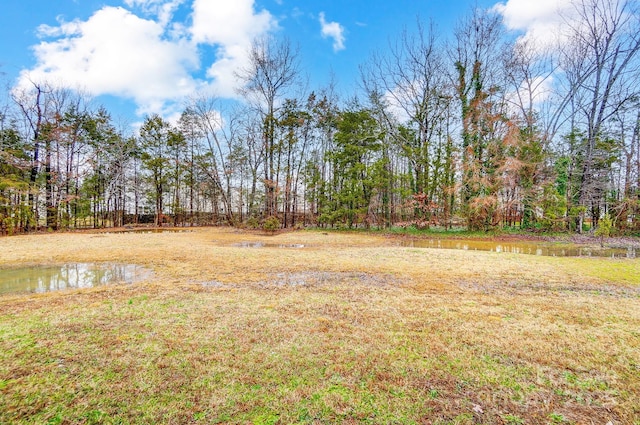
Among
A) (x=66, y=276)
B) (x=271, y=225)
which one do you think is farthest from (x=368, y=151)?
(x=66, y=276)

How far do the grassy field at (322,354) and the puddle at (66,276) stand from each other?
0.58 m

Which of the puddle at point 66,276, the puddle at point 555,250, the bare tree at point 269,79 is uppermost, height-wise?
the bare tree at point 269,79

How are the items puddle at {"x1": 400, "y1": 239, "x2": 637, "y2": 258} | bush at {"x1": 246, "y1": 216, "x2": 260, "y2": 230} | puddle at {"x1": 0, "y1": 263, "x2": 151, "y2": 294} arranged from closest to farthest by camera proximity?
1. puddle at {"x1": 0, "y1": 263, "x2": 151, "y2": 294}
2. puddle at {"x1": 400, "y1": 239, "x2": 637, "y2": 258}
3. bush at {"x1": 246, "y1": 216, "x2": 260, "y2": 230}

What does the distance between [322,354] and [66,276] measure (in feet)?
18.7

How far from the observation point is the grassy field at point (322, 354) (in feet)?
5.59

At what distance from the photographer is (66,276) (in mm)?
5340

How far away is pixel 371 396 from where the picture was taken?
1.82m

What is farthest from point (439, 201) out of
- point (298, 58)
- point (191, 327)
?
point (191, 327)

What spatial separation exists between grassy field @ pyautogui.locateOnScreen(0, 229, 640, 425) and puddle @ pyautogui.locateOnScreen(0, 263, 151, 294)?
1.90ft

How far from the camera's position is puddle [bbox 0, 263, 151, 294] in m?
4.60

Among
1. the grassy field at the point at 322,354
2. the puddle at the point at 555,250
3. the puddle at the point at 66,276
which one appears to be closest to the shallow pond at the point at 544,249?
the puddle at the point at 555,250

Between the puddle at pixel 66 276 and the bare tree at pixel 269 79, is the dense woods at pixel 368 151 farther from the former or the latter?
the puddle at pixel 66 276

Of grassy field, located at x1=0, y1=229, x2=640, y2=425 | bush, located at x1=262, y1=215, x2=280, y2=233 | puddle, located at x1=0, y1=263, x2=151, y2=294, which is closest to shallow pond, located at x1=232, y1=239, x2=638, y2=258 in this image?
puddle, located at x1=0, y1=263, x2=151, y2=294

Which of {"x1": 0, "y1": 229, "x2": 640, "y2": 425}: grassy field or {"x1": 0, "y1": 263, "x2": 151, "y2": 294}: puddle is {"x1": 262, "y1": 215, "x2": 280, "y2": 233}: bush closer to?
{"x1": 0, "y1": 263, "x2": 151, "y2": 294}: puddle
